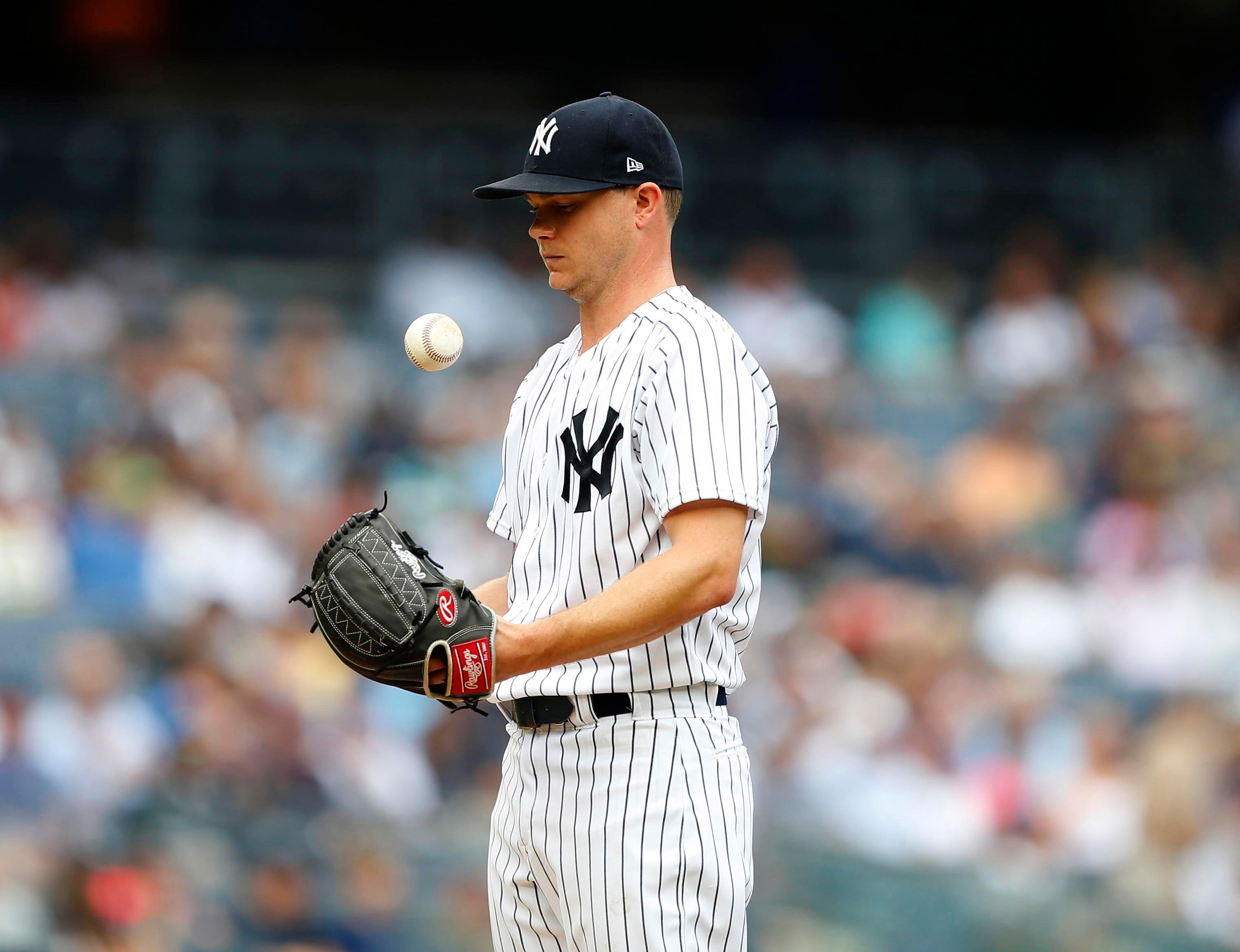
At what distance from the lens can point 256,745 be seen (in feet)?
20.2

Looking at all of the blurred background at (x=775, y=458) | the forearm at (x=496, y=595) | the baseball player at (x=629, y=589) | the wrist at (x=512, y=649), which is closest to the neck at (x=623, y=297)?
the baseball player at (x=629, y=589)

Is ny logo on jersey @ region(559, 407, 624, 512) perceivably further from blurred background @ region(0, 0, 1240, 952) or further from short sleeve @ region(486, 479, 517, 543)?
blurred background @ region(0, 0, 1240, 952)

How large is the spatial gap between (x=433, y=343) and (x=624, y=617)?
0.64 m

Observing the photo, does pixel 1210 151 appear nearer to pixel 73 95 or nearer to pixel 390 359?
pixel 390 359

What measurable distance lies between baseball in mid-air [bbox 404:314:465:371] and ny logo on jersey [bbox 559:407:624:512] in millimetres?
243

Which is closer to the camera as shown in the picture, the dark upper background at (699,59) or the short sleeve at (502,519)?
the short sleeve at (502,519)

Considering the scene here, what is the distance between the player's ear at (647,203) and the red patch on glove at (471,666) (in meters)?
0.73

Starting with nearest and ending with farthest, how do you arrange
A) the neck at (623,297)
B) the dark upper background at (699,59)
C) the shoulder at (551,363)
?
the neck at (623,297) < the shoulder at (551,363) < the dark upper background at (699,59)

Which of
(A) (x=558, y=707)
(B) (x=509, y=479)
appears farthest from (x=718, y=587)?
(B) (x=509, y=479)

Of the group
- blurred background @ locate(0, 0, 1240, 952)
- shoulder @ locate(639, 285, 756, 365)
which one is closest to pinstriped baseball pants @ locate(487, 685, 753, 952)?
shoulder @ locate(639, 285, 756, 365)

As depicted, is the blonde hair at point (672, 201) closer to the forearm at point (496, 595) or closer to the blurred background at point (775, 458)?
the forearm at point (496, 595)

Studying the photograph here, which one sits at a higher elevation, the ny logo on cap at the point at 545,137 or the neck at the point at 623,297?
the ny logo on cap at the point at 545,137

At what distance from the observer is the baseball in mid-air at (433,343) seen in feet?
9.23

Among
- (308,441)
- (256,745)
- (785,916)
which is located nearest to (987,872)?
(785,916)
